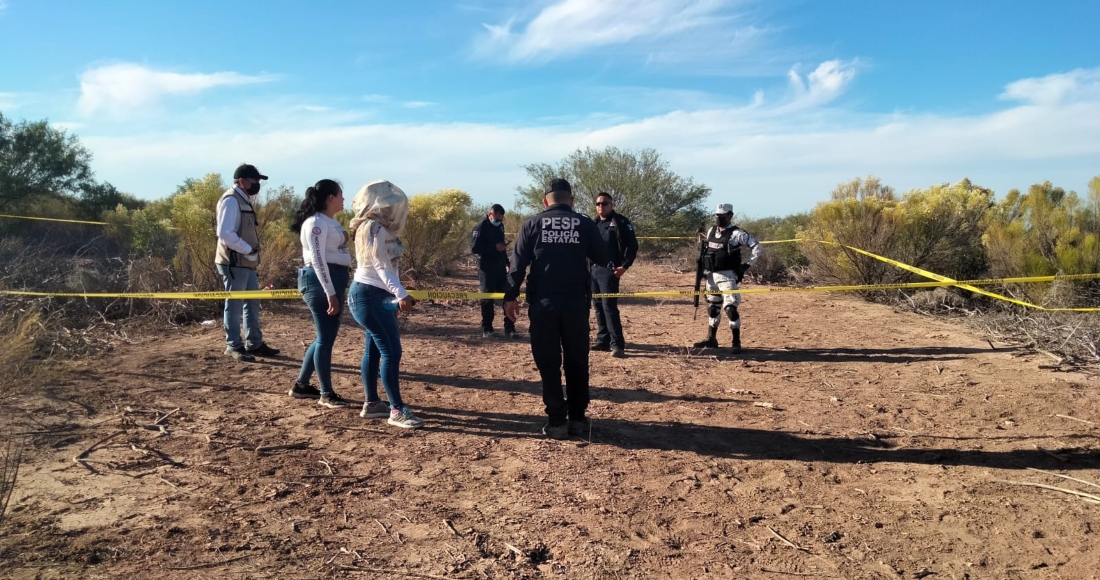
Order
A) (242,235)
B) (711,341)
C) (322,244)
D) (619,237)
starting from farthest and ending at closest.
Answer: (711,341)
(619,237)
(242,235)
(322,244)

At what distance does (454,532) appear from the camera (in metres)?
3.63

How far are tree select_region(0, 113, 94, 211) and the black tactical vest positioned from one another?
14258mm

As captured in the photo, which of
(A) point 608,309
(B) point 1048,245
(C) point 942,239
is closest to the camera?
(A) point 608,309

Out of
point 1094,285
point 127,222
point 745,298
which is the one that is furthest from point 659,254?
point 127,222

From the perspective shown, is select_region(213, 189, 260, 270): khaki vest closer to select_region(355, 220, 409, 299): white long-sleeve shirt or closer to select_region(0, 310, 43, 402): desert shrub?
select_region(0, 310, 43, 402): desert shrub

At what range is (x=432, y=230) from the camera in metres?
13.5

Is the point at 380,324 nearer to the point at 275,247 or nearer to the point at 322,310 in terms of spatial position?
the point at 322,310

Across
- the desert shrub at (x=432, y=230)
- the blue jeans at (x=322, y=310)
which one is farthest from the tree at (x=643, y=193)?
the blue jeans at (x=322, y=310)

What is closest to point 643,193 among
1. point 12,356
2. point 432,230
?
point 432,230

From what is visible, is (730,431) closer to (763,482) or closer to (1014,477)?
(763,482)

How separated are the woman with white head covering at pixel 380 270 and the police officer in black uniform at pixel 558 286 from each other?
0.87 meters

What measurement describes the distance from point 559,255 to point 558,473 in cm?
149

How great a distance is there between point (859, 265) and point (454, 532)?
10.6m

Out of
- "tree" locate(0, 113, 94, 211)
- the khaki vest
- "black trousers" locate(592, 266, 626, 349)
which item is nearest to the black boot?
"black trousers" locate(592, 266, 626, 349)
